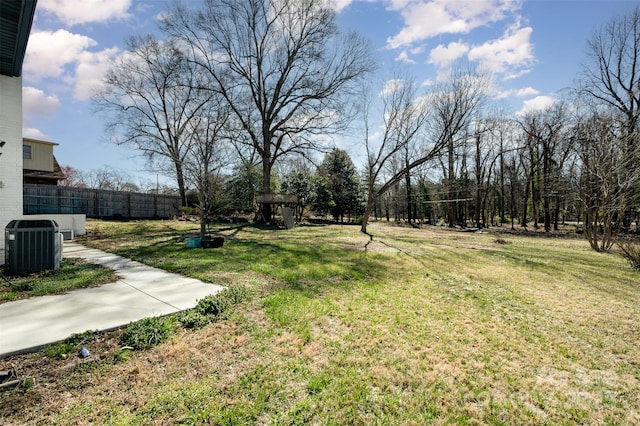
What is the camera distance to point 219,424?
1.98 metres

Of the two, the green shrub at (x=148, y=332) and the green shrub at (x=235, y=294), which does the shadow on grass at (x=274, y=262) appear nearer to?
the green shrub at (x=235, y=294)

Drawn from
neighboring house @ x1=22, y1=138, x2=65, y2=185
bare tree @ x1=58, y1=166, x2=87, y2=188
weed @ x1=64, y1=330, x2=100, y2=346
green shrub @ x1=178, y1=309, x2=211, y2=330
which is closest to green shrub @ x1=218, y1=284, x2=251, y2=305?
green shrub @ x1=178, y1=309, x2=211, y2=330

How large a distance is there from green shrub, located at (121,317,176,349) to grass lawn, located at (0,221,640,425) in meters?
0.16

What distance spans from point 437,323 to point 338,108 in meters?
16.5

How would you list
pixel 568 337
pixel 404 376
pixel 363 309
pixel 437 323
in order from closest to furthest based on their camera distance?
1. pixel 404 376
2. pixel 568 337
3. pixel 437 323
4. pixel 363 309

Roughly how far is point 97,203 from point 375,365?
20.0 meters

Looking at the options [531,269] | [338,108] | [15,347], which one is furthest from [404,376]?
[338,108]

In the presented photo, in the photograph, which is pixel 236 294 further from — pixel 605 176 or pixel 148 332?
pixel 605 176

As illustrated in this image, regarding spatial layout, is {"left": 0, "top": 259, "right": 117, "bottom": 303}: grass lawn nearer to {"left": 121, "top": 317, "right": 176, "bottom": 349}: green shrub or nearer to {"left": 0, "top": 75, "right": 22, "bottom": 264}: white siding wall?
{"left": 0, "top": 75, "right": 22, "bottom": 264}: white siding wall

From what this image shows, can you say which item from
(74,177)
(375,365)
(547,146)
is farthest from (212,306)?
(74,177)

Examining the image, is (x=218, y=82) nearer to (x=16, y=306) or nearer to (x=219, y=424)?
(x=16, y=306)

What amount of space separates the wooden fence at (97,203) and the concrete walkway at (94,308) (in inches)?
493

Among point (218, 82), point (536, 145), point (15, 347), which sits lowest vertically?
point (15, 347)

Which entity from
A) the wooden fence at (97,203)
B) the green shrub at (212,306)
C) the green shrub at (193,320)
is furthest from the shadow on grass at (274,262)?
the wooden fence at (97,203)
